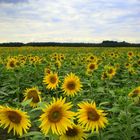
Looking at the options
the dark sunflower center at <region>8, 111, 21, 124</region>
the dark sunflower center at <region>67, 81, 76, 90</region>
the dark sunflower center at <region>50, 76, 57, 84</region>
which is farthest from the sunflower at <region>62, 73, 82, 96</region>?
the dark sunflower center at <region>8, 111, 21, 124</region>

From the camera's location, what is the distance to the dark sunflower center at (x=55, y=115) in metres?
2.86

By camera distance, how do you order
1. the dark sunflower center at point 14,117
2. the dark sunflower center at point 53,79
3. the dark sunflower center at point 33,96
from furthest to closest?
the dark sunflower center at point 53,79
the dark sunflower center at point 33,96
the dark sunflower center at point 14,117

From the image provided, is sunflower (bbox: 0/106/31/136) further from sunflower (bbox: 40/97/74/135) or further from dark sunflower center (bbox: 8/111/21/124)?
sunflower (bbox: 40/97/74/135)

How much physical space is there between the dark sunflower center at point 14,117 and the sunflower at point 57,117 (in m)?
0.20

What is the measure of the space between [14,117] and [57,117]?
0.30m

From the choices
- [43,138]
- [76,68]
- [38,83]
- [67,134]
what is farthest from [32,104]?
[76,68]

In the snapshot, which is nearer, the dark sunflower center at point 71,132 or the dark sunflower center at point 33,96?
the dark sunflower center at point 71,132

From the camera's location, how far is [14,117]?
2973 millimetres

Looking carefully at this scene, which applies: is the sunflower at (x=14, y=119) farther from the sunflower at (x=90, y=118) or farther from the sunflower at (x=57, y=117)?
the sunflower at (x=90, y=118)

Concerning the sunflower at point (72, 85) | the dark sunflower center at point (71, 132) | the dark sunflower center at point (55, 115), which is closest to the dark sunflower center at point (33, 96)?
the sunflower at point (72, 85)

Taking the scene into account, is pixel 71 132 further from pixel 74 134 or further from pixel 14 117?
pixel 14 117

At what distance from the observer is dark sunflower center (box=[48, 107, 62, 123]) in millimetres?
2857

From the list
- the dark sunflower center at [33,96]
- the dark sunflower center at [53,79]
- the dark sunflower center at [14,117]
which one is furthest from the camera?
the dark sunflower center at [53,79]

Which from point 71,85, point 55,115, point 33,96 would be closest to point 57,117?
point 55,115
